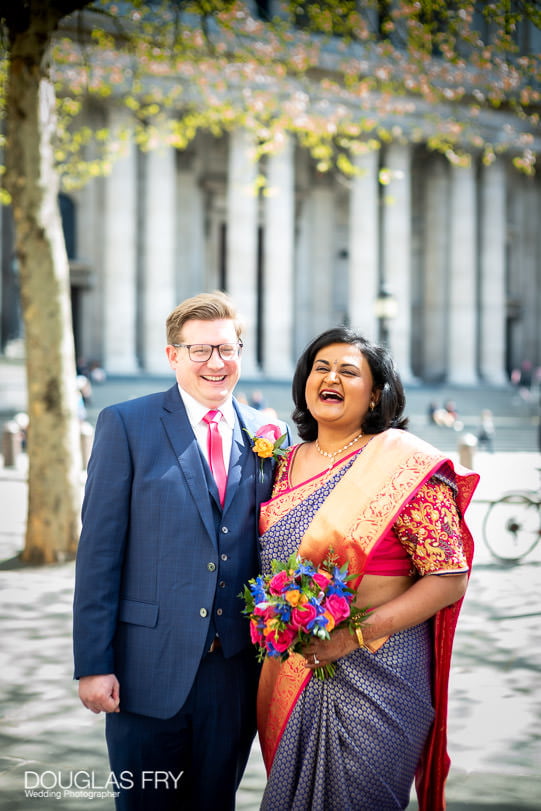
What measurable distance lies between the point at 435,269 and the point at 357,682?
→ 42.1 metres

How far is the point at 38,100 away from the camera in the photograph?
29.9 feet

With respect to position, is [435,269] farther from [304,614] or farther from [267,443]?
[304,614]

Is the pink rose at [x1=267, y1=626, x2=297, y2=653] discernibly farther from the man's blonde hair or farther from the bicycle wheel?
the bicycle wheel

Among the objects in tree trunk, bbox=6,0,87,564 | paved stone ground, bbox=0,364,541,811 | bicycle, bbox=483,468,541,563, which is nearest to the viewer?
paved stone ground, bbox=0,364,541,811

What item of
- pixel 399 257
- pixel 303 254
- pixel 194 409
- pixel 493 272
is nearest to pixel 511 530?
pixel 194 409

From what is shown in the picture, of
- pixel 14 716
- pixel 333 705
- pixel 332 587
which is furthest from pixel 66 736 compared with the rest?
pixel 332 587

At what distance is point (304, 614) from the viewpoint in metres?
2.69

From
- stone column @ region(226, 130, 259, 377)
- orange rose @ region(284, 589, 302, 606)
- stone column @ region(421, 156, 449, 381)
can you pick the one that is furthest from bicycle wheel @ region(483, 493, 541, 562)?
stone column @ region(421, 156, 449, 381)

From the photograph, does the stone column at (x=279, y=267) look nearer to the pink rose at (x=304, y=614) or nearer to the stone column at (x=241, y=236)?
the stone column at (x=241, y=236)

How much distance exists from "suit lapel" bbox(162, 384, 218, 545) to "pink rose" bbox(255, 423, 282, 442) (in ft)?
0.96

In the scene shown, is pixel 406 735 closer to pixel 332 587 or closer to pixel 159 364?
pixel 332 587

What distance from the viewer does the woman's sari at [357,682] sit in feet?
9.48

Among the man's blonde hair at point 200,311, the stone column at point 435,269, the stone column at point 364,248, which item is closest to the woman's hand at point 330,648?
the man's blonde hair at point 200,311

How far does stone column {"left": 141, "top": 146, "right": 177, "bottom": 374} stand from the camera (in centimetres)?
3528
